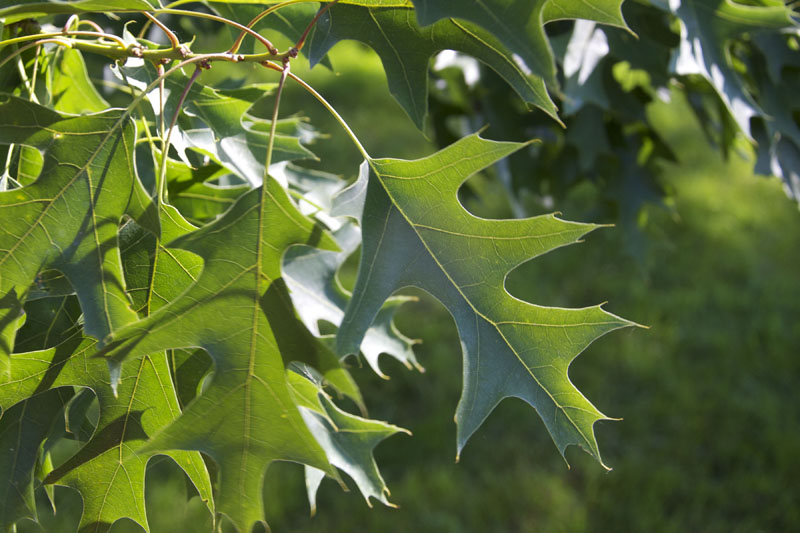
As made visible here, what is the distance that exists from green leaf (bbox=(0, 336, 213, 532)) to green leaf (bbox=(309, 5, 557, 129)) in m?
0.48

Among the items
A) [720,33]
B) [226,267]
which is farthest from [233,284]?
[720,33]

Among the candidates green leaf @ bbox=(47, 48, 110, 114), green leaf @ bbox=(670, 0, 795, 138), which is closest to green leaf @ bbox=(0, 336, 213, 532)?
green leaf @ bbox=(47, 48, 110, 114)

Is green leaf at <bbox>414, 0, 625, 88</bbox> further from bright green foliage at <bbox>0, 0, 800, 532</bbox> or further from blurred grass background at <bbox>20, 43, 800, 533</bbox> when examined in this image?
blurred grass background at <bbox>20, 43, 800, 533</bbox>

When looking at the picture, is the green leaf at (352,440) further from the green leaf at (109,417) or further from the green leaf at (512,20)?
the green leaf at (512,20)

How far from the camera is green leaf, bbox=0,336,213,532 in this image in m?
0.93

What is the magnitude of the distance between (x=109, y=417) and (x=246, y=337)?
0.26 meters

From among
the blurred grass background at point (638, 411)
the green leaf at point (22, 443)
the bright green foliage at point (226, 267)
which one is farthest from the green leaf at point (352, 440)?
the blurred grass background at point (638, 411)

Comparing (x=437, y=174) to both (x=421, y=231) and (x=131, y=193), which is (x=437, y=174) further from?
(x=131, y=193)

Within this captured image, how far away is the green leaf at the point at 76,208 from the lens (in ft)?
2.78

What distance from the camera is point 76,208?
0.87m

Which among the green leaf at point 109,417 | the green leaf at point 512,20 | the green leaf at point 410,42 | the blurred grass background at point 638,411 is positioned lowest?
the blurred grass background at point 638,411

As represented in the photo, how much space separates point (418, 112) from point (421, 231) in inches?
8.7

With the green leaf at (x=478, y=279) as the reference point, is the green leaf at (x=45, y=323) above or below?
below

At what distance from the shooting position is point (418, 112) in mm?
1079
